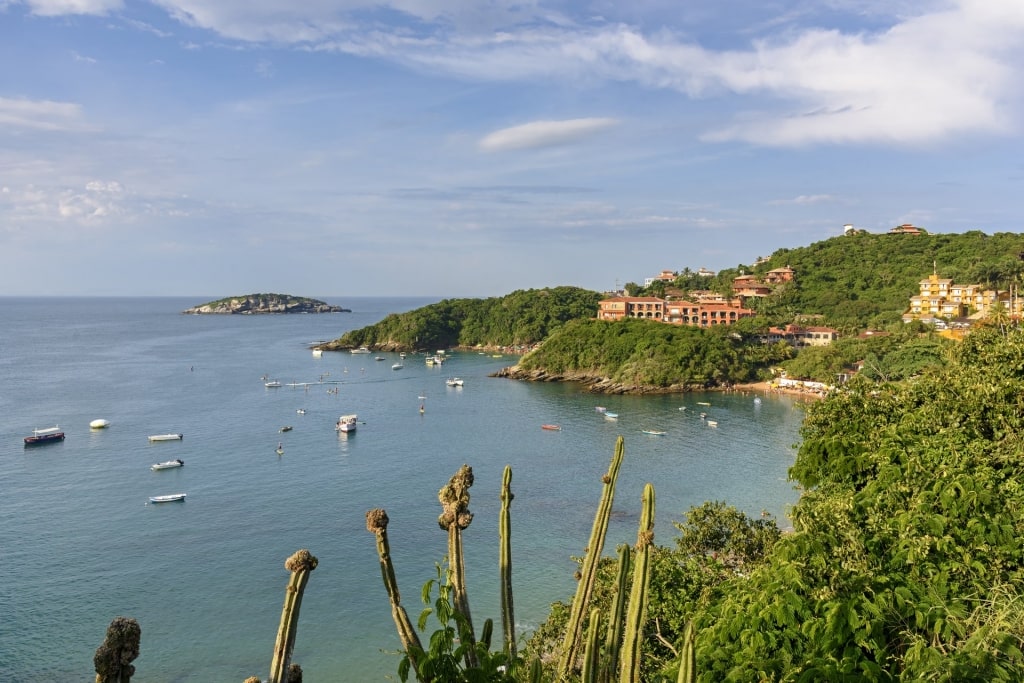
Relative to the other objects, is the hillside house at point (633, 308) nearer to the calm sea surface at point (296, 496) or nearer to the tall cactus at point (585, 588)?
the calm sea surface at point (296, 496)

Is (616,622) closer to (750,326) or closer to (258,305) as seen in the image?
(750,326)

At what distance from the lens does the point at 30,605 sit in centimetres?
1903

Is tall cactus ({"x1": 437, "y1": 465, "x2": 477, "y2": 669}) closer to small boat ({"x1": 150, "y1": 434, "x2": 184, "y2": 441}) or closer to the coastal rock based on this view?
small boat ({"x1": 150, "y1": 434, "x2": 184, "y2": 441})

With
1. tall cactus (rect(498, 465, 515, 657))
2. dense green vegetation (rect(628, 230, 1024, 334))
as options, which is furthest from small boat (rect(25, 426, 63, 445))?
dense green vegetation (rect(628, 230, 1024, 334))

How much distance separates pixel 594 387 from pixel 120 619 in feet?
183

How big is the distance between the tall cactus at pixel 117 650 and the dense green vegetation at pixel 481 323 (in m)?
82.2

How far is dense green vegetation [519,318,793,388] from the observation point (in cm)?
5653

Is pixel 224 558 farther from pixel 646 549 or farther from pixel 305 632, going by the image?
pixel 646 549

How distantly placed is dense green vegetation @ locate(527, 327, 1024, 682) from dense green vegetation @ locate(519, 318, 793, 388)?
4137 centimetres

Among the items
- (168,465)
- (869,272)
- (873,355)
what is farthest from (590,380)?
(869,272)

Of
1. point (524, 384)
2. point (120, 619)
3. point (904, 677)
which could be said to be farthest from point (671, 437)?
point (120, 619)

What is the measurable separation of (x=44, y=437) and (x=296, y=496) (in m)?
18.7

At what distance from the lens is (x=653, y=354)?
58.4 metres

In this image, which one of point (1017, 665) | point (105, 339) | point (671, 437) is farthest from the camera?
point (105, 339)
